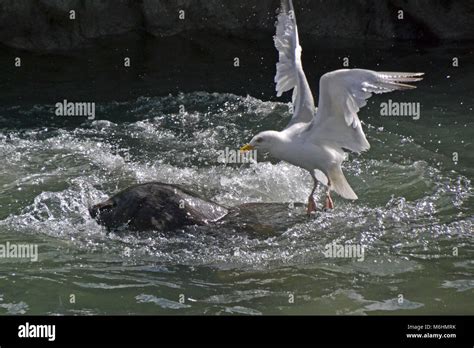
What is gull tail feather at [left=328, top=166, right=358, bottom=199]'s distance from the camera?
7867 mm

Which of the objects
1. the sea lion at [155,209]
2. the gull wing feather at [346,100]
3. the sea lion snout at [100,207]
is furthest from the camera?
the sea lion snout at [100,207]

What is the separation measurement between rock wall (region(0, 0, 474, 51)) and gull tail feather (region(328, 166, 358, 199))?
4954 mm

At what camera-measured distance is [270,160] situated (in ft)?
30.1

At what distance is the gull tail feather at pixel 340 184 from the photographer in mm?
7867

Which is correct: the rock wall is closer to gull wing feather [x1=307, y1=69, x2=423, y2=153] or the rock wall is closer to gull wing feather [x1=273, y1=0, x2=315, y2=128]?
gull wing feather [x1=273, y1=0, x2=315, y2=128]

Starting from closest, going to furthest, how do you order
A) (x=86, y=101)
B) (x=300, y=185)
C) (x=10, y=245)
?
(x=10, y=245), (x=300, y=185), (x=86, y=101)

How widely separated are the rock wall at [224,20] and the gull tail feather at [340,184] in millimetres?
4954

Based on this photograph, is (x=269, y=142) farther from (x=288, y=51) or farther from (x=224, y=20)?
(x=224, y=20)

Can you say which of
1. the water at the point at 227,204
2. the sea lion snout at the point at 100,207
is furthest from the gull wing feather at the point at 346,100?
the sea lion snout at the point at 100,207

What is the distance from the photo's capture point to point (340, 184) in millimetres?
7926

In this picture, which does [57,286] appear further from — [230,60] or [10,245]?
[230,60]

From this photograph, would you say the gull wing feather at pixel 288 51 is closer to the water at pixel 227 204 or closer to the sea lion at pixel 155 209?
the water at pixel 227 204
